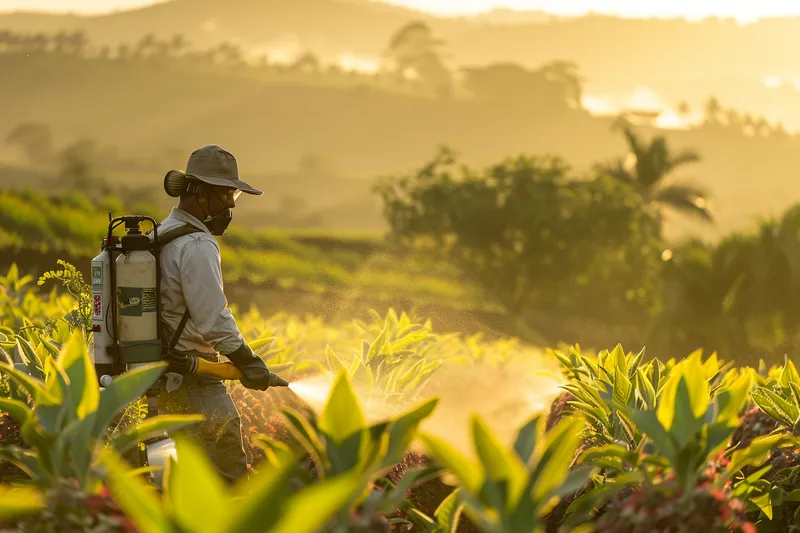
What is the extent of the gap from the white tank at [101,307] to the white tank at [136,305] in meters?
0.06

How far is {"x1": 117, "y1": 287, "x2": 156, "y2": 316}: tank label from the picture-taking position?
4.76 metres

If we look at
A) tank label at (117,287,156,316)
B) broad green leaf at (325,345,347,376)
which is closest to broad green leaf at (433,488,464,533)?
tank label at (117,287,156,316)

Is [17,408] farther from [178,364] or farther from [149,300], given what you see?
[178,364]

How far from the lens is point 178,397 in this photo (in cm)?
509

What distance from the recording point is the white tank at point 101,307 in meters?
4.72

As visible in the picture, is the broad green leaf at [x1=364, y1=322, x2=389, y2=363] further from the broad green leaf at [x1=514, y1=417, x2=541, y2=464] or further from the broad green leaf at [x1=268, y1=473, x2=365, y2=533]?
the broad green leaf at [x1=268, y1=473, x2=365, y2=533]

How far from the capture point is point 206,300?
4801mm

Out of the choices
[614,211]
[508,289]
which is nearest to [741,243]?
[614,211]

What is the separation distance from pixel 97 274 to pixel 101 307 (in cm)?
18

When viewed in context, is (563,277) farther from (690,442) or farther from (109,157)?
(109,157)

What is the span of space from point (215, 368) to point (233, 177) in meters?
1.13

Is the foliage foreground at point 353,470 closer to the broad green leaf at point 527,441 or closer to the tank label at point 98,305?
the broad green leaf at point 527,441

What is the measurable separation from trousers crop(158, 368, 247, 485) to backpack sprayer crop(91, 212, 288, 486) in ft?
0.73

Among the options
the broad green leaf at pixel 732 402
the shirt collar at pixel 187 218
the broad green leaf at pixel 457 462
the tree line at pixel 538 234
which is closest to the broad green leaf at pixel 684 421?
the broad green leaf at pixel 732 402
